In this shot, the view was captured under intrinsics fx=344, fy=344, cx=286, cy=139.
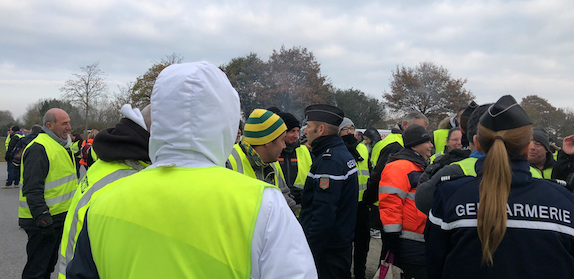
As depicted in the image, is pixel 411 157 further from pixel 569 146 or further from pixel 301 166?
pixel 569 146

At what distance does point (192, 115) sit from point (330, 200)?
2.22m

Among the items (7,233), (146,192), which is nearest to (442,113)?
(7,233)

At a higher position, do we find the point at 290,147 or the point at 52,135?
the point at 52,135

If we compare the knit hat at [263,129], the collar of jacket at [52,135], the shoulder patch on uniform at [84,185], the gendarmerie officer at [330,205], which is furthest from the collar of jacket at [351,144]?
the collar of jacket at [52,135]

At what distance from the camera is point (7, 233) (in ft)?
21.9

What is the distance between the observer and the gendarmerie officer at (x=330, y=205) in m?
3.14

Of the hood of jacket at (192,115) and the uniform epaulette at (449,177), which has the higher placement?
the hood of jacket at (192,115)

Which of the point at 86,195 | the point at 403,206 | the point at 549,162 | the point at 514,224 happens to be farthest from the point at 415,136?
the point at 86,195

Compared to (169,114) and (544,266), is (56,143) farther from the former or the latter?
(544,266)

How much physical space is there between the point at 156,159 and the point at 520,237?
70.3 inches

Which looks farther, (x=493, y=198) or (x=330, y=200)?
(x=330, y=200)

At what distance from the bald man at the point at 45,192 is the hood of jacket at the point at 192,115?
3539 millimetres

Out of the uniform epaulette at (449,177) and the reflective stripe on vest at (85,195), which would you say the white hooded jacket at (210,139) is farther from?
the uniform epaulette at (449,177)

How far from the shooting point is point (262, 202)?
1057 mm
